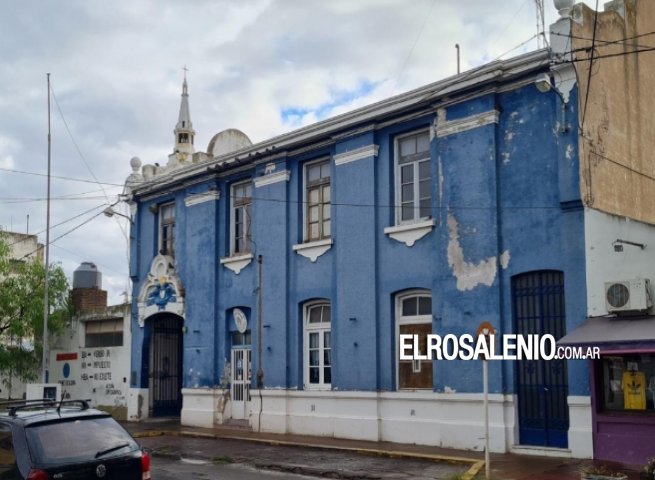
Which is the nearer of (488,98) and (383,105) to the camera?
(488,98)

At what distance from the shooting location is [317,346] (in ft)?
64.8

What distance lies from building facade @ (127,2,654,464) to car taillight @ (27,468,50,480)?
381 inches

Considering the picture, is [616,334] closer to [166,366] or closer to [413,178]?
[413,178]

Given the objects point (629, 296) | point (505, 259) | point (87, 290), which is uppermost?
point (87, 290)

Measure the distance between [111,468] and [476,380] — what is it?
365 inches

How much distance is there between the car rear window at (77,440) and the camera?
7945mm

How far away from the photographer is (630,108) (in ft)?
56.4

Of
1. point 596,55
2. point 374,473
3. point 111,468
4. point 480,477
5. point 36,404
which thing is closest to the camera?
point 111,468

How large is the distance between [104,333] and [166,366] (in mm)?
2706

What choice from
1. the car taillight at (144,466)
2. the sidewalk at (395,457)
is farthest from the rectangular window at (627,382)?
the car taillight at (144,466)

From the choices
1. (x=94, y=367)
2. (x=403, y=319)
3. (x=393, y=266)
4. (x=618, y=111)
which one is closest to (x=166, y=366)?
(x=94, y=367)

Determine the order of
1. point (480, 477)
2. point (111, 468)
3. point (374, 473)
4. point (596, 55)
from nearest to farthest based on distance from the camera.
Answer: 1. point (111, 468)
2. point (480, 477)
3. point (374, 473)
4. point (596, 55)

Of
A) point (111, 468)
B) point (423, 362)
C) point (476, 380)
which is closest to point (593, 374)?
point (476, 380)

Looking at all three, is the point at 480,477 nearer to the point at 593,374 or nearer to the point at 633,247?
the point at 593,374
